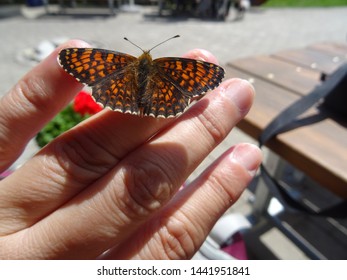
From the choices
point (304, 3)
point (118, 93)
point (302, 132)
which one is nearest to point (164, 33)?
point (302, 132)

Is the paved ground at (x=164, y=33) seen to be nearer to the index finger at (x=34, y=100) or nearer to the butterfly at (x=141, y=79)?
the index finger at (x=34, y=100)

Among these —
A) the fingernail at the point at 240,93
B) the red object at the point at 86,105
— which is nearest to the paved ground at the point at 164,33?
the red object at the point at 86,105

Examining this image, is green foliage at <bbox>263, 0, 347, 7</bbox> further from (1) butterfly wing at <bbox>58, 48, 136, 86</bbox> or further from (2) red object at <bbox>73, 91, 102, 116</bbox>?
(1) butterfly wing at <bbox>58, 48, 136, 86</bbox>

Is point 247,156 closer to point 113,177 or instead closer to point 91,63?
point 113,177

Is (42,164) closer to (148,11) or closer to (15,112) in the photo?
(15,112)
